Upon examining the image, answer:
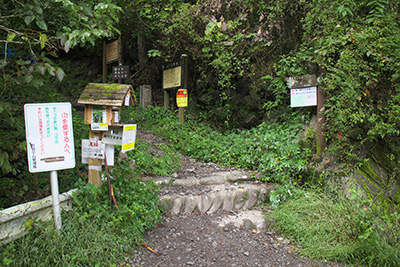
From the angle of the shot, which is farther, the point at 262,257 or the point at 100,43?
the point at 100,43

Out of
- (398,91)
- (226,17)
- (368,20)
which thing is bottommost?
(398,91)

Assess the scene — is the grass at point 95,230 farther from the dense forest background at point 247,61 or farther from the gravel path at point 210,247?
the dense forest background at point 247,61

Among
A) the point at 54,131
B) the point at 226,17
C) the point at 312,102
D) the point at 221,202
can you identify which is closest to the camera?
the point at 54,131

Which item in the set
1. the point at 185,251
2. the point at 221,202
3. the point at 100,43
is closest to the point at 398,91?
the point at 221,202

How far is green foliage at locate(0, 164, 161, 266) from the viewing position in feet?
8.23

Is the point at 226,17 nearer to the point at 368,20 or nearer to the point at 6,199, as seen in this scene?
the point at 368,20

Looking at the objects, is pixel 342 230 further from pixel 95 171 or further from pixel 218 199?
pixel 95 171

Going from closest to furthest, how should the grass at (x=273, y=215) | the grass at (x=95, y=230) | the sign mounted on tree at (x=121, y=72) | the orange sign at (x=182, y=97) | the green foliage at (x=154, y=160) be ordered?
the grass at (x=95, y=230) < the grass at (x=273, y=215) < the green foliage at (x=154, y=160) < the orange sign at (x=182, y=97) < the sign mounted on tree at (x=121, y=72)

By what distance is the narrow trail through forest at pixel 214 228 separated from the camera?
3.25 m

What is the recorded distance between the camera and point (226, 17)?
7738 millimetres

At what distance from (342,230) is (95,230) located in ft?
10.1

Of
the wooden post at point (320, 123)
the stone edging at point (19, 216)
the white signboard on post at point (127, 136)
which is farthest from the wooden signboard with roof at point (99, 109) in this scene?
the wooden post at point (320, 123)

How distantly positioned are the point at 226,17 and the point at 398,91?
4.88m

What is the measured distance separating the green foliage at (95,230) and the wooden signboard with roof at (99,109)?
0.25 meters
